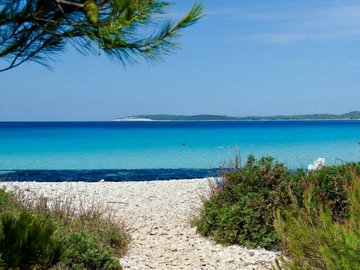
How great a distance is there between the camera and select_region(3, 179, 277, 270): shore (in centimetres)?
746

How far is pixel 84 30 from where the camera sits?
447 cm

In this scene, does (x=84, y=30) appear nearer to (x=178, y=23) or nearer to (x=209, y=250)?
(x=178, y=23)

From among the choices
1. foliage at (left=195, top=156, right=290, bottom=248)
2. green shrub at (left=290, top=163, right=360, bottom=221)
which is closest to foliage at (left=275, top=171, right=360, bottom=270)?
foliage at (left=195, top=156, right=290, bottom=248)

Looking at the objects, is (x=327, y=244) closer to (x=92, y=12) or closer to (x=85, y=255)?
(x=92, y=12)

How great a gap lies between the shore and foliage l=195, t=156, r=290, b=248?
7.8 inches

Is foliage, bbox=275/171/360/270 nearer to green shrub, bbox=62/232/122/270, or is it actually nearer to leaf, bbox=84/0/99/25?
leaf, bbox=84/0/99/25

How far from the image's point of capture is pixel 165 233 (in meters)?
9.22

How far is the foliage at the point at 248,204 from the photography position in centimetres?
808

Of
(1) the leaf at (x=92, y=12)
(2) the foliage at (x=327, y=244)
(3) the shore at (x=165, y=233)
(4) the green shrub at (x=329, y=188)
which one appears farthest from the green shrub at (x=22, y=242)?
(4) the green shrub at (x=329, y=188)

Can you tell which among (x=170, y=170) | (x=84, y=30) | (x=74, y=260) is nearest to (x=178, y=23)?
(x=84, y=30)

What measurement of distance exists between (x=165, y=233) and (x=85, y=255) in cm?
277

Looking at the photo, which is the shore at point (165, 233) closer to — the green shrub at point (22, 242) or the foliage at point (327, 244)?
the foliage at point (327, 244)

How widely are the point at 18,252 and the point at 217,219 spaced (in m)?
4.64

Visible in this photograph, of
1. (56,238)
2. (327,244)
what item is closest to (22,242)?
(56,238)
